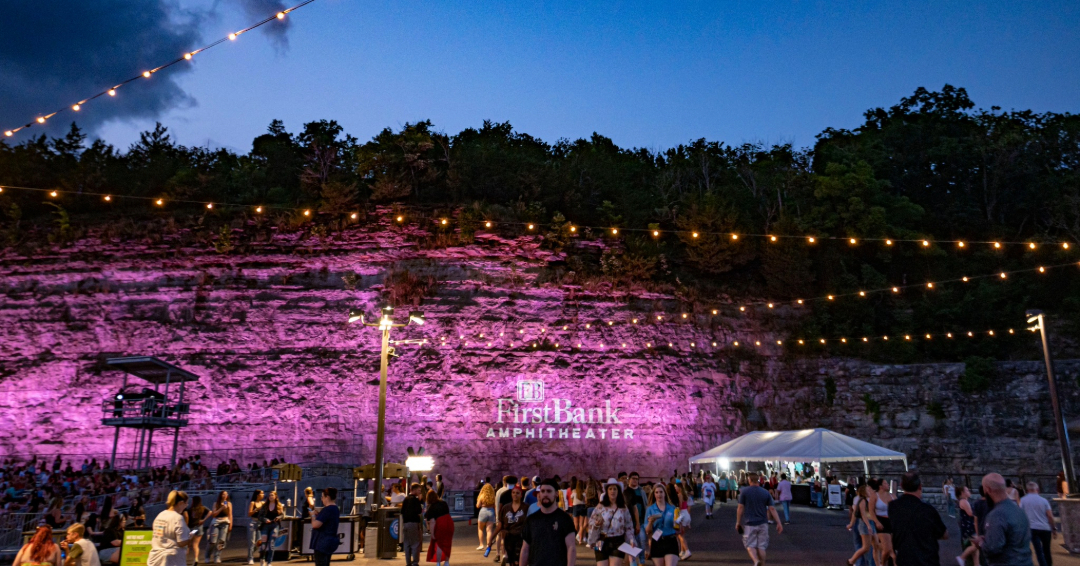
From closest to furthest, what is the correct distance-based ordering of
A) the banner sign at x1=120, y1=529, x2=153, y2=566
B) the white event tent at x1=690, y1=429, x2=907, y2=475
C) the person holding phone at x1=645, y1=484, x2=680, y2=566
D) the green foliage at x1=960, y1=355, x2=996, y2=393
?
the person holding phone at x1=645, y1=484, x2=680, y2=566 < the banner sign at x1=120, y1=529, x2=153, y2=566 < the white event tent at x1=690, y1=429, x2=907, y2=475 < the green foliage at x1=960, y1=355, x2=996, y2=393

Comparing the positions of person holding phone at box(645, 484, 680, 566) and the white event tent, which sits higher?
the white event tent

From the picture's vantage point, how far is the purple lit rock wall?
2791 centimetres

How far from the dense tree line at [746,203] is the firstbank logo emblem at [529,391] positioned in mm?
4617

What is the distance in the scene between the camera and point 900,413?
28.5m

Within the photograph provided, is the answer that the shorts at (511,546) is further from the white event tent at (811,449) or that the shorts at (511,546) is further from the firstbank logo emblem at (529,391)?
the firstbank logo emblem at (529,391)

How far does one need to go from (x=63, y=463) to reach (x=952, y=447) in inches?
1262

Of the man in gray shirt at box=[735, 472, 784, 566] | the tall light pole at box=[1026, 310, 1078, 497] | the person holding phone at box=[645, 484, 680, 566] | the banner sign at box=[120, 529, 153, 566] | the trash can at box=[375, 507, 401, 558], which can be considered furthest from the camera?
the tall light pole at box=[1026, 310, 1078, 497]

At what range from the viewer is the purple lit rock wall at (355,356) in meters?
27.9

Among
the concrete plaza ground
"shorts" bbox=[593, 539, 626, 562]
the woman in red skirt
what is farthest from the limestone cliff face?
"shorts" bbox=[593, 539, 626, 562]

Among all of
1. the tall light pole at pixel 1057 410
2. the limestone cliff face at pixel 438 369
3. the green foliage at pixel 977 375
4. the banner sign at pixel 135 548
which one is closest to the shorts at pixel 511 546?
the banner sign at pixel 135 548

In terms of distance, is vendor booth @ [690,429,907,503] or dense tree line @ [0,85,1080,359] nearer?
vendor booth @ [690,429,907,503]

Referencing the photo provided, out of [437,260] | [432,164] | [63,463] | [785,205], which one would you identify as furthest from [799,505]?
[63,463]

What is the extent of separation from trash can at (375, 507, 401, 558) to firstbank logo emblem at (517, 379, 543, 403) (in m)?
14.0

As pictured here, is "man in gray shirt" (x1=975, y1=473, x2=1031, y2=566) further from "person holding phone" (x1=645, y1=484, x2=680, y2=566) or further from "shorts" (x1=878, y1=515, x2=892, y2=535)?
"person holding phone" (x1=645, y1=484, x2=680, y2=566)
